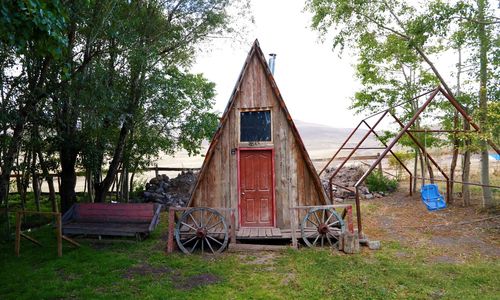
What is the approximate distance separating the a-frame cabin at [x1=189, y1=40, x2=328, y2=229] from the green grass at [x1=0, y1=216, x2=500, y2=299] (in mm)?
1518

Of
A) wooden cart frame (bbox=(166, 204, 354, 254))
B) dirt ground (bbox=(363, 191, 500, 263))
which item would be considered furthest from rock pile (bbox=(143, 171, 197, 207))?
dirt ground (bbox=(363, 191, 500, 263))

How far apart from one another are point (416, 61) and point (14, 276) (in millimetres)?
14970

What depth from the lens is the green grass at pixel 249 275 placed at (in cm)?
568

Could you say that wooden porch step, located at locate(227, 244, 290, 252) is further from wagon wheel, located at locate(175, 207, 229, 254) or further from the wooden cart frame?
wagon wheel, located at locate(175, 207, 229, 254)

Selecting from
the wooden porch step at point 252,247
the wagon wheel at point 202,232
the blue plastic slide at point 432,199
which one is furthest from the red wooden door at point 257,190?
the blue plastic slide at point 432,199

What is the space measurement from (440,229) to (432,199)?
153 centimetres

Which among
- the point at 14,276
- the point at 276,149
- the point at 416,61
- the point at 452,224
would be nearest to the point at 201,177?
the point at 276,149

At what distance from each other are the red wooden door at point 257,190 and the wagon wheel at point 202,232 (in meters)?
0.79

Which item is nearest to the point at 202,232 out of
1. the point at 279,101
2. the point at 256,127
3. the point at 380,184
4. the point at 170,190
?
the point at 256,127

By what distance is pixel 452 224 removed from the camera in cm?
1014

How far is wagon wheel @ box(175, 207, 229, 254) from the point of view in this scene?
8.19 meters

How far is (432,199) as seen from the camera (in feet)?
36.5

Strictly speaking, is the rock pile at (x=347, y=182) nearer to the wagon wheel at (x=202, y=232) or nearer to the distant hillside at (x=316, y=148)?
the distant hillside at (x=316, y=148)

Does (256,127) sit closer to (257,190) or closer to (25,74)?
(257,190)
